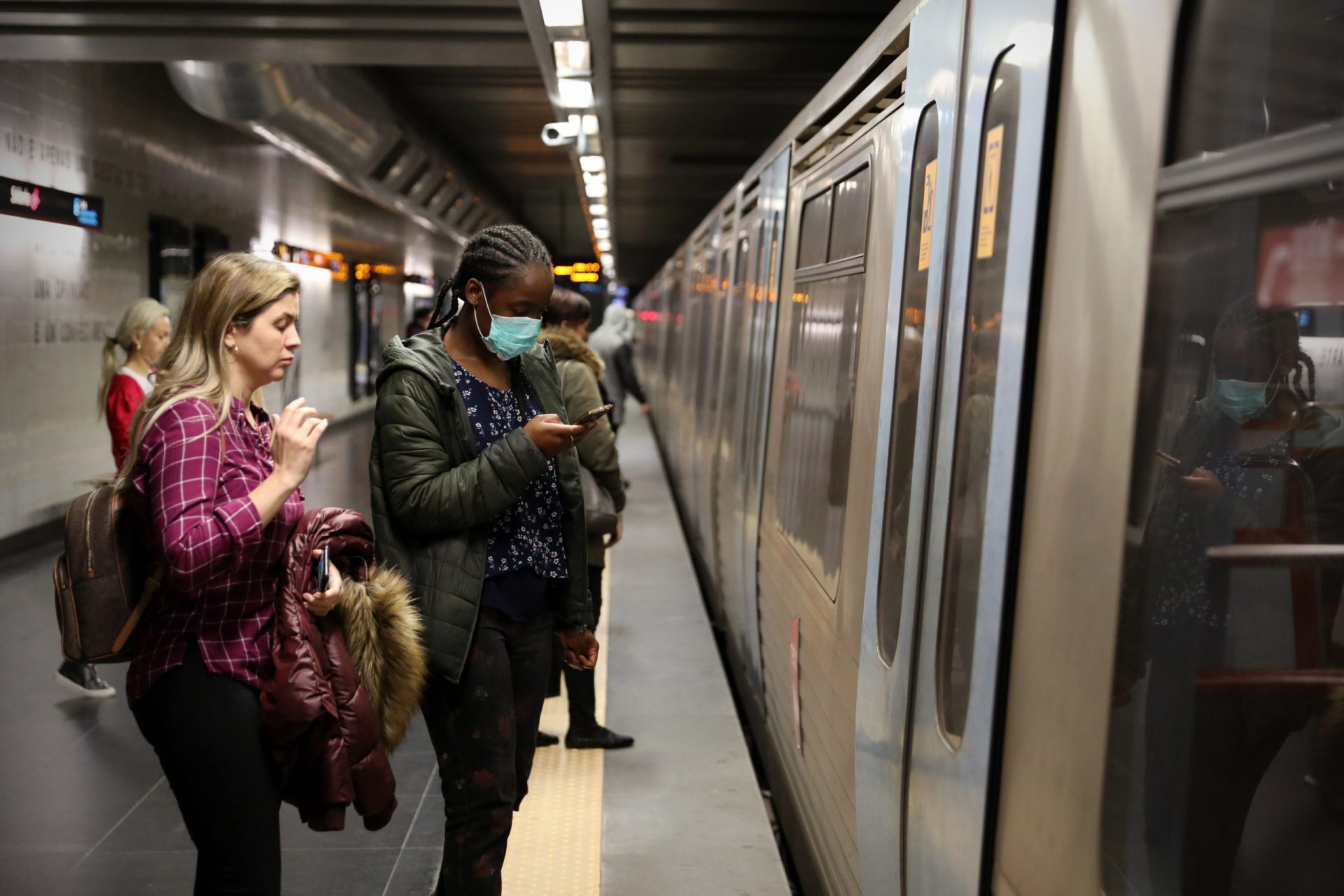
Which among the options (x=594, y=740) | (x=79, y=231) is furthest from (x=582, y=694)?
(x=79, y=231)

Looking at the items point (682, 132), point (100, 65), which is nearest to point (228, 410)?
point (100, 65)

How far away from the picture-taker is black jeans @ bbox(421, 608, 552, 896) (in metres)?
2.62

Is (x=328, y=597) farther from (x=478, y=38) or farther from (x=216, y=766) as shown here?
(x=478, y=38)

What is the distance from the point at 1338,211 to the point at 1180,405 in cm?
28

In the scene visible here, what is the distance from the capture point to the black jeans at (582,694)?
457cm

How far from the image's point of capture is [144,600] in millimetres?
2266

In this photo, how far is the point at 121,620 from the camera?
2234 mm

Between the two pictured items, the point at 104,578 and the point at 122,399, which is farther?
the point at 122,399

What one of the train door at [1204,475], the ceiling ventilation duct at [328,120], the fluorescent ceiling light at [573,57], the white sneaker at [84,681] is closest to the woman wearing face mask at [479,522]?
the train door at [1204,475]

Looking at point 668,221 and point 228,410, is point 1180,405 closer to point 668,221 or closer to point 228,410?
point 228,410

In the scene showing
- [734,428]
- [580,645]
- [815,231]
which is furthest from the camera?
[734,428]

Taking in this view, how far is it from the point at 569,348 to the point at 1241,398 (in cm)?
356

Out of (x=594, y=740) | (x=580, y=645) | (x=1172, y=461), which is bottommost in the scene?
(x=594, y=740)

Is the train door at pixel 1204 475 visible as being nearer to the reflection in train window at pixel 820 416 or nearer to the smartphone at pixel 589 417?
the smartphone at pixel 589 417
